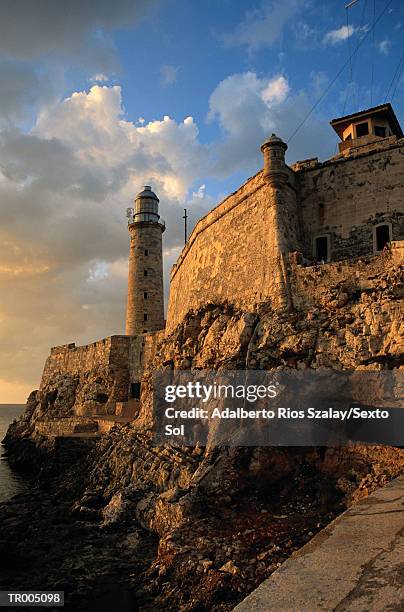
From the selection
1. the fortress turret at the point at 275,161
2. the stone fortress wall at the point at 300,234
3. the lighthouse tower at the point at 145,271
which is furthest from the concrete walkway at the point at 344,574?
the lighthouse tower at the point at 145,271

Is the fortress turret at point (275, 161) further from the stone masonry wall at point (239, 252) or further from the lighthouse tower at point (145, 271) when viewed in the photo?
the lighthouse tower at point (145, 271)

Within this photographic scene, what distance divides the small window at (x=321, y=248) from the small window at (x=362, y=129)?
722 cm

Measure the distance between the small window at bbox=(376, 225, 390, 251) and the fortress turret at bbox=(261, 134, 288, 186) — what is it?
12.5 feet

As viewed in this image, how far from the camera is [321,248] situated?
16.3 m

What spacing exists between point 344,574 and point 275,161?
46.3 feet

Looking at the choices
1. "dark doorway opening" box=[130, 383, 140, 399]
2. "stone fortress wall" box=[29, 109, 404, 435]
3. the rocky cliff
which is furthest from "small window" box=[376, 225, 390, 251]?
"dark doorway opening" box=[130, 383, 140, 399]

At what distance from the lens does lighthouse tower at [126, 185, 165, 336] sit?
31.0m

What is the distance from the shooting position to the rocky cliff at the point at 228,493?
28.5ft

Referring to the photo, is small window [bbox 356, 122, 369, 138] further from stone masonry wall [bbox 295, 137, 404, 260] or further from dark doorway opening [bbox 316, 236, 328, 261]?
dark doorway opening [bbox 316, 236, 328, 261]

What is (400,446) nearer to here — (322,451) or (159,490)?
(322,451)

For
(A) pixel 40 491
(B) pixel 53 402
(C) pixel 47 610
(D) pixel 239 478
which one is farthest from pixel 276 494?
(B) pixel 53 402

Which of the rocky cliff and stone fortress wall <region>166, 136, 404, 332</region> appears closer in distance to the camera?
the rocky cliff

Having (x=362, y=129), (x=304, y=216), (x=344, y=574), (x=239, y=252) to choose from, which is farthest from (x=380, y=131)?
(x=344, y=574)

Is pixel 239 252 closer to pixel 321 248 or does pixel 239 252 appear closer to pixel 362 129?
pixel 321 248
